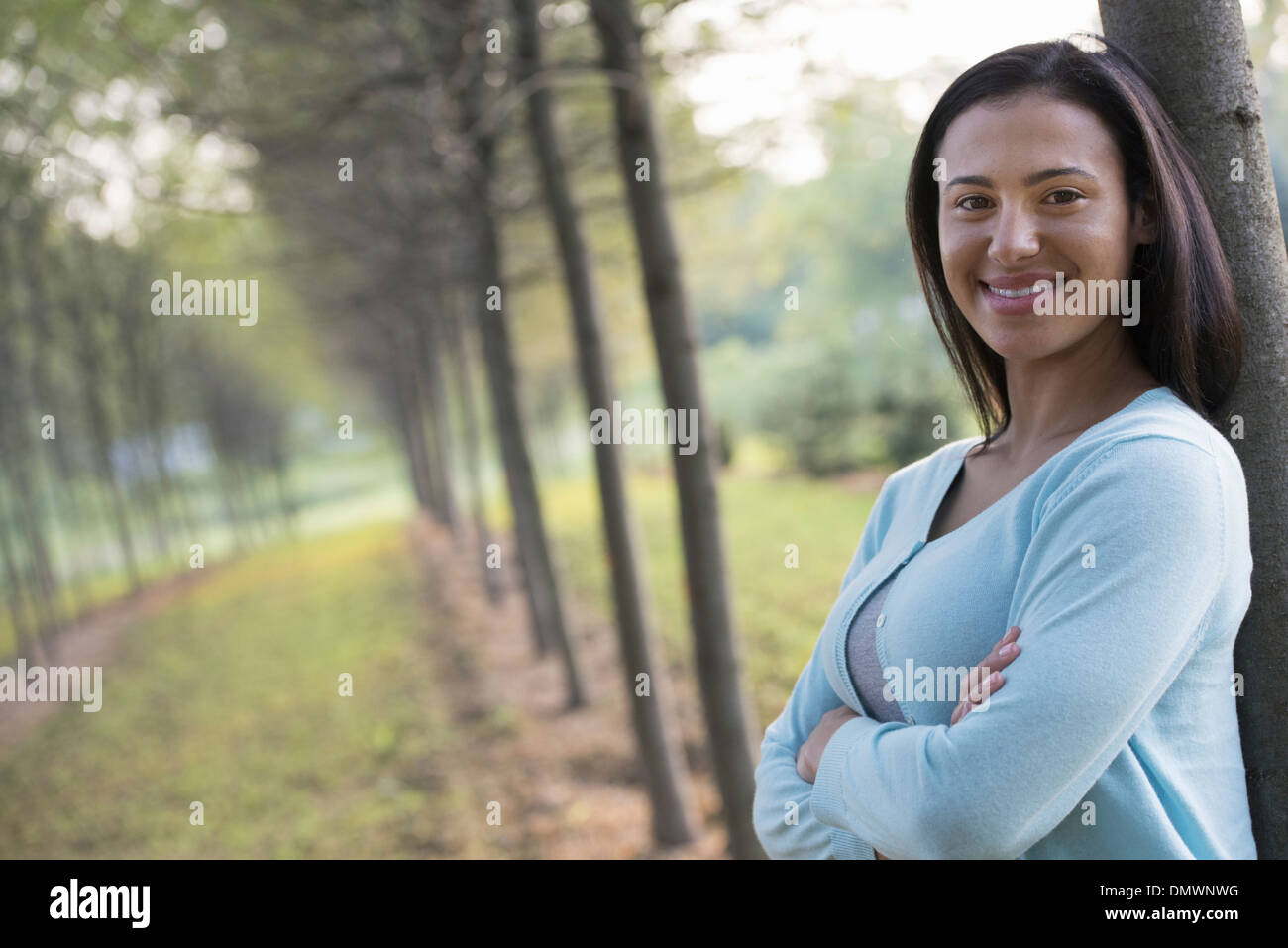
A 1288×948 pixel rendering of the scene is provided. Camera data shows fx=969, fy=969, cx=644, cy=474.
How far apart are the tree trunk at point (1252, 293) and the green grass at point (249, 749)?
22.7 feet

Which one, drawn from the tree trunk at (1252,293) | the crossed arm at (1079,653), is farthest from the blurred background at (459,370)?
the crossed arm at (1079,653)

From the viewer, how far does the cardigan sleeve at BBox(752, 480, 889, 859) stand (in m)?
1.56

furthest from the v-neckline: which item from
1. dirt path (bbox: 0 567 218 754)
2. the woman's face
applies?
dirt path (bbox: 0 567 218 754)

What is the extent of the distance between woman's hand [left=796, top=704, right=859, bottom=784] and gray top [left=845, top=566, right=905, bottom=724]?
5cm

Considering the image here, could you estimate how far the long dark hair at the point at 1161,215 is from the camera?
4.38 ft

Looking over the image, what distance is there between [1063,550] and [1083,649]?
13cm

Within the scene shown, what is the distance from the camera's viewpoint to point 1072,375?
146 centimetres

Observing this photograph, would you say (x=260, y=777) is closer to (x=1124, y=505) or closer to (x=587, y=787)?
(x=587, y=787)

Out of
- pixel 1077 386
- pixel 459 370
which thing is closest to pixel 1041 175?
pixel 1077 386

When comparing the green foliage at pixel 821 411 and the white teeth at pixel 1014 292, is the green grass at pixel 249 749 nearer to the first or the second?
the white teeth at pixel 1014 292

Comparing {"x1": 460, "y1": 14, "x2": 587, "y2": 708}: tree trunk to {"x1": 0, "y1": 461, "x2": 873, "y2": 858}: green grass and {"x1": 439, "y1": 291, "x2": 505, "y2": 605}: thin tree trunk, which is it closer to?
{"x1": 0, "y1": 461, "x2": 873, "y2": 858}: green grass

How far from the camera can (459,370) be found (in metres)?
13.8

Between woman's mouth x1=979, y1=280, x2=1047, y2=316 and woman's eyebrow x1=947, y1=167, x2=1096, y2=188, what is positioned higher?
woman's eyebrow x1=947, y1=167, x2=1096, y2=188
